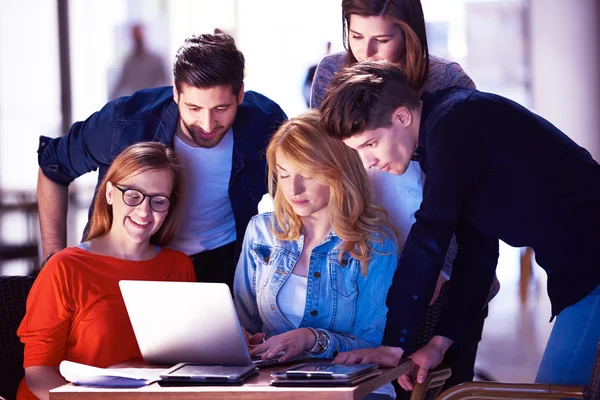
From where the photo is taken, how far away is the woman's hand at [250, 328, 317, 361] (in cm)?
210

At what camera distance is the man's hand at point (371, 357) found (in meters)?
2.03

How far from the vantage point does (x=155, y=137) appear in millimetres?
2881

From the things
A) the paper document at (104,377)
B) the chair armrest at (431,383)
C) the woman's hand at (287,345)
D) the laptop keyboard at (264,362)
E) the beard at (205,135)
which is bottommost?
the chair armrest at (431,383)

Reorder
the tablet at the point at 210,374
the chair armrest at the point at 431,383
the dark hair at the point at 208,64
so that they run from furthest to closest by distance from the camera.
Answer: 1. the dark hair at the point at 208,64
2. the chair armrest at the point at 431,383
3. the tablet at the point at 210,374

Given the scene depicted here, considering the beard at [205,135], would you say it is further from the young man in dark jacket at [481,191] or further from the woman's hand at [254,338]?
the woman's hand at [254,338]

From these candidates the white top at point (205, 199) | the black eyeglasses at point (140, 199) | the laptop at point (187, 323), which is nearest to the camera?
the laptop at point (187, 323)

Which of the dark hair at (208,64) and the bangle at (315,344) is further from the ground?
the dark hair at (208,64)

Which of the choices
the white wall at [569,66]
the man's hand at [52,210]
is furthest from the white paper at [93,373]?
the white wall at [569,66]

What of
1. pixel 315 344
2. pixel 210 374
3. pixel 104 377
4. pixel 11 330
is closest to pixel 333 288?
pixel 315 344

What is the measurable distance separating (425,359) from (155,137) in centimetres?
119

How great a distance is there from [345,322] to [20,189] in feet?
11.7

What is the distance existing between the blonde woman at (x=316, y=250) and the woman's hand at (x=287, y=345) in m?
0.11

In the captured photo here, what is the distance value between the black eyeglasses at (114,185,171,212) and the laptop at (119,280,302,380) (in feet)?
1.83

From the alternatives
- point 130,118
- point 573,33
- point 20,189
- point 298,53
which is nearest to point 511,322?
point 573,33
